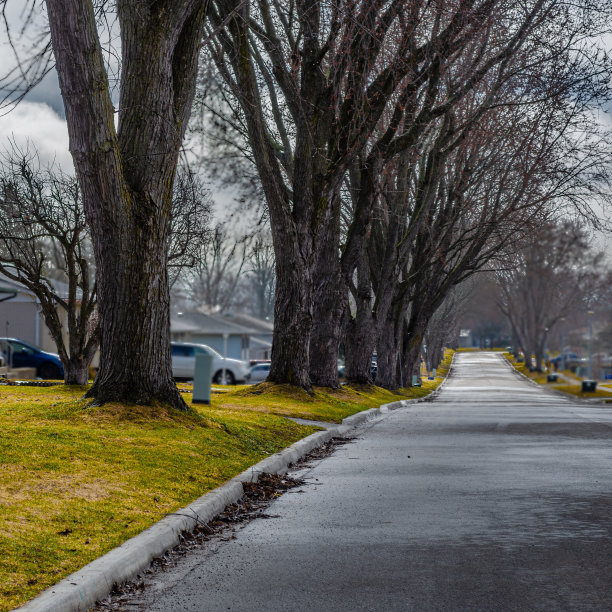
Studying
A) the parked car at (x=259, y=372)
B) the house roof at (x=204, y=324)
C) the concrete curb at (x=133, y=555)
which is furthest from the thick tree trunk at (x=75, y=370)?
the house roof at (x=204, y=324)

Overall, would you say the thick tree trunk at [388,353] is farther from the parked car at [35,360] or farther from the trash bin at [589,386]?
the parked car at [35,360]

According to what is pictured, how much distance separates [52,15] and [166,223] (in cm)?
311

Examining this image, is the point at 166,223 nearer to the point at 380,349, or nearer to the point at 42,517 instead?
the point at 42,517

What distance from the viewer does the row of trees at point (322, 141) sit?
44.4ft

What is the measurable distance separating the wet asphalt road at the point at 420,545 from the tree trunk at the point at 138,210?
291 cm

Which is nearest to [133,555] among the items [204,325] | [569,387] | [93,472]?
[93,472]

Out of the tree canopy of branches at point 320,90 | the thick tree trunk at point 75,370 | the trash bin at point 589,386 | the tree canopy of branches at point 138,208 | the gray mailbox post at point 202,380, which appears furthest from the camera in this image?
the trash bin at point 589,386

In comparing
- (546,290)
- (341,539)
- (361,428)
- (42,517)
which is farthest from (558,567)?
(546,290)

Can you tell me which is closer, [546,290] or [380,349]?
[380,349]

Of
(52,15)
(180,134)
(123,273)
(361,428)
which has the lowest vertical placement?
(361,428)

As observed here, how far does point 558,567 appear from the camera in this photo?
6547mm

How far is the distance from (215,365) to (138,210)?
1340 inches

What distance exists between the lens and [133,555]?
252 inches

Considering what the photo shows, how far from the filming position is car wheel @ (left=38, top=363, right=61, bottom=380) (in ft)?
127
